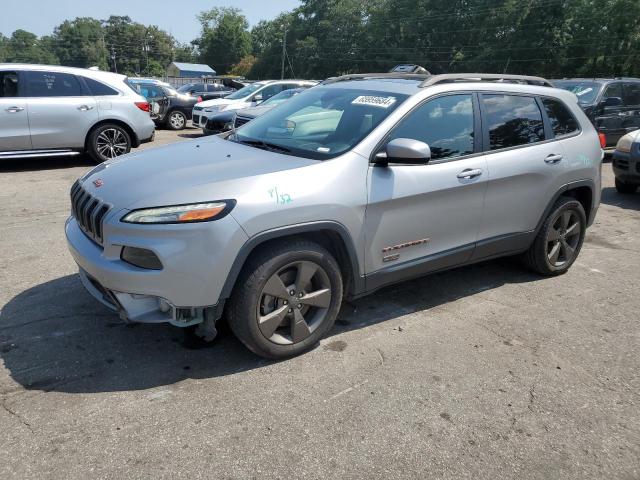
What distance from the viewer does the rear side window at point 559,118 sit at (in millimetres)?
4680

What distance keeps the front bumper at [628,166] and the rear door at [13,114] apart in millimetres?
9622

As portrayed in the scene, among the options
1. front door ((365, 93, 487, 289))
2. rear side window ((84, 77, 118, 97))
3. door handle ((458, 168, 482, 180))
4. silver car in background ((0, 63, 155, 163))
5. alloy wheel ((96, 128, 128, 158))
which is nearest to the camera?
front door ((365, 93, 487, 289))

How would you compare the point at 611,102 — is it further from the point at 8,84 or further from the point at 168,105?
the point at 8,84

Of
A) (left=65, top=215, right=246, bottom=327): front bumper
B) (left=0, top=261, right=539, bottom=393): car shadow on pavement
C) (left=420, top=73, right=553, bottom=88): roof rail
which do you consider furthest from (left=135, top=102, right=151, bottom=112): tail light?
(left=65, top=215, right=246, bottom=327): front bumper

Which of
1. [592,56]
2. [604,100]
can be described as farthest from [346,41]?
[604,100]

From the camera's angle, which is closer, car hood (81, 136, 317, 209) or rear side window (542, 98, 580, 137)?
car hood (81, 136, 317, 209)

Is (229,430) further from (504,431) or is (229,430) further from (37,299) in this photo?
(37,299)

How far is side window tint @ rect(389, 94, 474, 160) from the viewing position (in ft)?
12.1

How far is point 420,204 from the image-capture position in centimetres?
369

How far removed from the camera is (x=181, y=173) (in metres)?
3.19

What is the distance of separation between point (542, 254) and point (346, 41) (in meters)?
75.2

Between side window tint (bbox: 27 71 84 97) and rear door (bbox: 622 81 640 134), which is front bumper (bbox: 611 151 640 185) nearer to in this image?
rear door (bbox: 622 81 640 134)

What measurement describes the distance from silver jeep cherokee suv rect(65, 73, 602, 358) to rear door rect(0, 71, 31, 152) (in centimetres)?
612

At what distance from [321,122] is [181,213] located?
151cm
